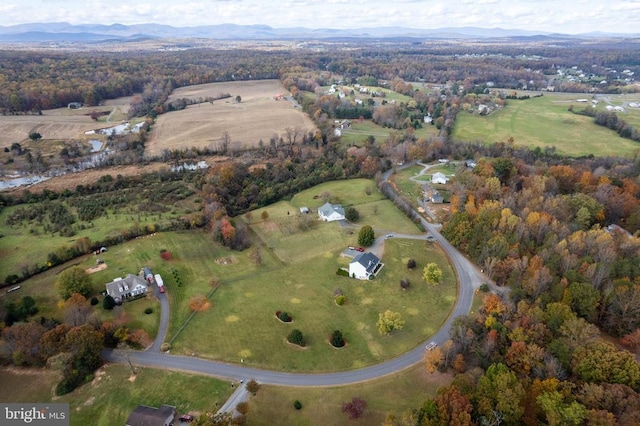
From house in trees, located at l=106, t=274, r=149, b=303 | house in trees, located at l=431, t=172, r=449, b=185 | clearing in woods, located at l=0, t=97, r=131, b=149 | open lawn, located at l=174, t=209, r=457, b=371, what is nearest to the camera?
open lawn, located at l=174, t=209, r=457, b=371

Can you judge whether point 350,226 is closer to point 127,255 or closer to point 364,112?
point 127,255

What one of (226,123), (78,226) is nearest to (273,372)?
(78,226)

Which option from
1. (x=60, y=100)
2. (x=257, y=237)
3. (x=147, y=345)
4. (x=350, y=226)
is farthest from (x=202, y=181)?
(x=60, y=100)

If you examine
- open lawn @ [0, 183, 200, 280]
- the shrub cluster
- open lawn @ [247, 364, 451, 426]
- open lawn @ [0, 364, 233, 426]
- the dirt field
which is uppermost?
the dirt field

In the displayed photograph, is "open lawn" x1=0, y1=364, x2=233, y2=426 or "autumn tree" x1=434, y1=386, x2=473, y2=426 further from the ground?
"autumn tree" x1=434, y1=386, x2=473, y2=426

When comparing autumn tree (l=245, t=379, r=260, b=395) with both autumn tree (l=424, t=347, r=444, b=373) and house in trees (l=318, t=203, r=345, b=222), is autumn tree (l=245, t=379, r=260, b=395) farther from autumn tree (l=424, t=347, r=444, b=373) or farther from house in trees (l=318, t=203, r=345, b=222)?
house in trees (l=318, t=203, r=345, b=222)

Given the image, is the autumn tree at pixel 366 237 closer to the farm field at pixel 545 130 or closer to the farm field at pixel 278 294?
the farm field at pixel 278 294

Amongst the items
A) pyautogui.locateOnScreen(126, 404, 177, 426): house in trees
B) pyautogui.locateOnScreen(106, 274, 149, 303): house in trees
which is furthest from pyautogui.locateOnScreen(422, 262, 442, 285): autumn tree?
pyautogui.locateOnScreen(106, 274, 149, 303): house in trees

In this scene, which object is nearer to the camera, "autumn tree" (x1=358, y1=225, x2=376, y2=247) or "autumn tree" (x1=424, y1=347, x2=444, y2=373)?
"autumn tree" (x1=424, y1=347, x2=444, y2=373)
